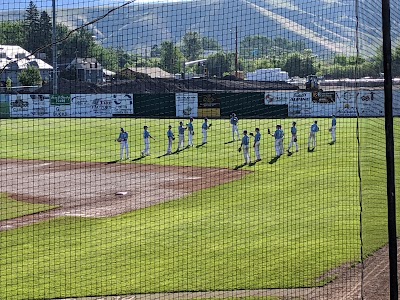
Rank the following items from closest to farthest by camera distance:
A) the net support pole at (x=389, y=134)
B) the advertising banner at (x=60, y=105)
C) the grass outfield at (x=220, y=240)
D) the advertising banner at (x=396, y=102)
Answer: the net support pole at (x=389, y=134)
the grass outfield at (x=220, y=240)
the advertising banner at (x=396, y=102)
the advertising banner at (x=60, y=105)

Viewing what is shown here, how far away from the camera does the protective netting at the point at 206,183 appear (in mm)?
11680

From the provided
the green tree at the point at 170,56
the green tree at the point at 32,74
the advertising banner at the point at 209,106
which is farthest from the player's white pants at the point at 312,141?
the green tree at the point at 170,56

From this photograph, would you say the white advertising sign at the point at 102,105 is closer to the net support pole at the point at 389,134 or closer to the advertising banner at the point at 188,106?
the advertising banner at the point at 188,106

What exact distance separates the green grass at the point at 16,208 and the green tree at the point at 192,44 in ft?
24.1

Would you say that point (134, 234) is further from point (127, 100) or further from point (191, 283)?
point (127, 100)

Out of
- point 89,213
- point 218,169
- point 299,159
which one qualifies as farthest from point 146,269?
point 299,159

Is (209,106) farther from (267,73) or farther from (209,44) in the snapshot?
(209,44)

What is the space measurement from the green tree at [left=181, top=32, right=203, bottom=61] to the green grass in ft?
24.1

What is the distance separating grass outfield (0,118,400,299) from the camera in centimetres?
1212

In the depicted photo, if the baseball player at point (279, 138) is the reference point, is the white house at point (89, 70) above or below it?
above

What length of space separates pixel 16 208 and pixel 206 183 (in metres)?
7.11

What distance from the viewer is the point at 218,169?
28.4m

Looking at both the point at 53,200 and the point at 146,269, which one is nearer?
the point at 146,269

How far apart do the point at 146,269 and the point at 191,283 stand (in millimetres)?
1417
